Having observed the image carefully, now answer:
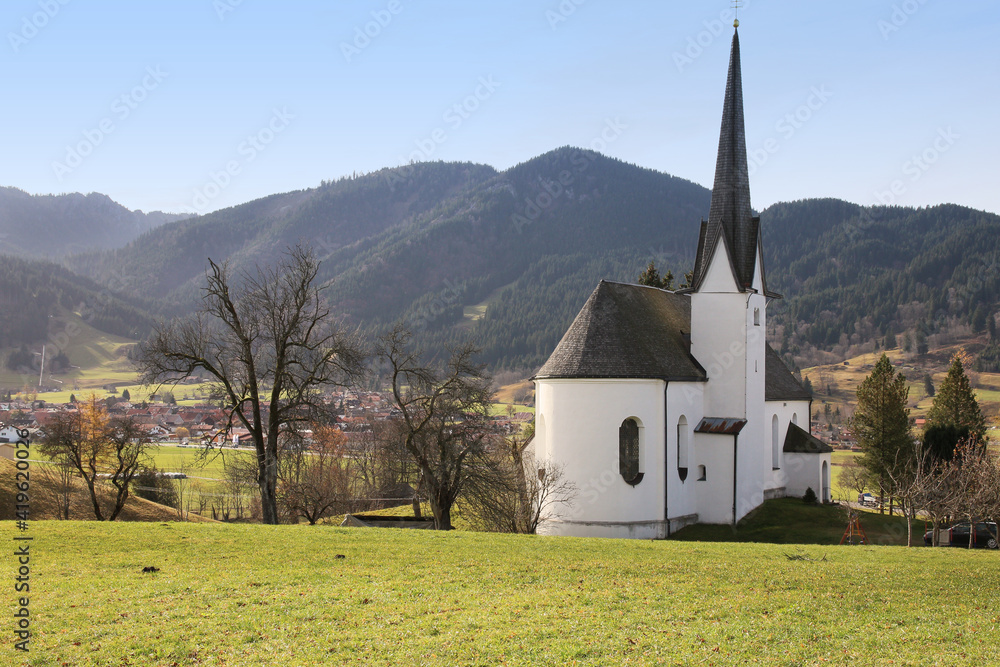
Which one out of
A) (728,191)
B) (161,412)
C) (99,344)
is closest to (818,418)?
(728,191)

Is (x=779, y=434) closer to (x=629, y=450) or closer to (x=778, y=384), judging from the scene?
(x=778, y=384)

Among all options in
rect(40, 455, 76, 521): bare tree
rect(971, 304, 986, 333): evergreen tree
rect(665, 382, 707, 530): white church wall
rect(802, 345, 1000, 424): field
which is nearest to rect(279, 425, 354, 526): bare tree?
rect(40, 455, 76, 521): bare tree

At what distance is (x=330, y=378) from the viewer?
30.6 meters

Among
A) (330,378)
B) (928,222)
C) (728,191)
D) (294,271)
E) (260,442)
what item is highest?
(928,222)

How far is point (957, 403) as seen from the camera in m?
50.1

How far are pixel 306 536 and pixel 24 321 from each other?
177153 millimetres

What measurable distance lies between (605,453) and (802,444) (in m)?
15.2

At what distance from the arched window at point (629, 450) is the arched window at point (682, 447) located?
94.5 inches

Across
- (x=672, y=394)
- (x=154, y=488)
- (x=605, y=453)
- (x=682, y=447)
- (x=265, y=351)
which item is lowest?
(x=154, y=488)

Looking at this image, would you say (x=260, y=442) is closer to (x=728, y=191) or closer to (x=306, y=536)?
(x=306, y=536)

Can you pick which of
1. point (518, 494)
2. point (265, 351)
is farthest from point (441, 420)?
point (265, 351)

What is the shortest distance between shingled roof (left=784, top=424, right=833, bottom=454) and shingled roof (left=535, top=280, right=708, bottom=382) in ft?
30.8

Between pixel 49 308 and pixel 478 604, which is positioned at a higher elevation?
pixel 49 308

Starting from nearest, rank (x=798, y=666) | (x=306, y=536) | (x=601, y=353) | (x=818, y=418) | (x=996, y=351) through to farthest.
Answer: (x=798, y=666) → (x=306, y=536) → (x=601, y=353) → (x=818, y=418) → (x=996, y=351)
